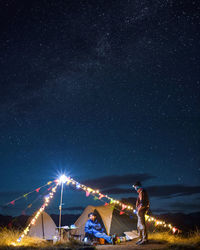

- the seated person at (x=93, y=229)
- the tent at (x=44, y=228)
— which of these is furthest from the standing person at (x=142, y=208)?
the tent at (x=44, y=228)

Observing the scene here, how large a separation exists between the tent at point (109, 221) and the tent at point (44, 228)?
4.46ft

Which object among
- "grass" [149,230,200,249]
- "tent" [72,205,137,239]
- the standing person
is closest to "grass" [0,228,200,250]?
"grass" [149,230,200,249]

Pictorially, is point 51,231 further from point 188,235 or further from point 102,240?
point 188,235

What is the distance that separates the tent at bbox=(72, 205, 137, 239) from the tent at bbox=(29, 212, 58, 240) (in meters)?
1.36

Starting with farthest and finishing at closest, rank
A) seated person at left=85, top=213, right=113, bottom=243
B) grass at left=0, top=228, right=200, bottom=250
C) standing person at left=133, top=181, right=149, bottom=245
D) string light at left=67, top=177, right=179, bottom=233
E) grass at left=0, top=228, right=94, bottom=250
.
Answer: string light at left=67, top=177, right=179, bottom=233 < seated person at left=85, top=213, right=113, bottom=243 < standing person at left=133, top=181, right=149, bottom=245 < grass at left=0, top=228, right=94, bottom=250 < grass at left=0, top=228, right=200, bottom=250

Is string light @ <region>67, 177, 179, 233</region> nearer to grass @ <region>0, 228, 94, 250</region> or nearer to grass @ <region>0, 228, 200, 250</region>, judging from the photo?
grass @ <region>0, 228, 200, 250</region>

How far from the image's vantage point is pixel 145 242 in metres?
10.3

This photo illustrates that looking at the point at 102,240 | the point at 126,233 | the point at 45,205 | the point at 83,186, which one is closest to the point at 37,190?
the point at 45,205

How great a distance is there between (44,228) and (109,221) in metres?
3.65

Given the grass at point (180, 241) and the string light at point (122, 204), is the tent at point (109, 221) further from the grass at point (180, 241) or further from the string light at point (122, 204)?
the grass at point (180, 241)

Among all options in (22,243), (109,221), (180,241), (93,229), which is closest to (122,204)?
(109,221)

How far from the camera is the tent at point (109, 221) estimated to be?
14234mm

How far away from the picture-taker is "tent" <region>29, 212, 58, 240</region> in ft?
47.4

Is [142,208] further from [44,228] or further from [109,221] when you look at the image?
[44,228]
